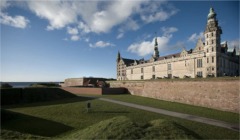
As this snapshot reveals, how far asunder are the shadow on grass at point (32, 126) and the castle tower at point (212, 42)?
1649 inches

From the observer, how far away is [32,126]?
11.9 meters

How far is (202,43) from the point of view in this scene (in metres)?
47.8

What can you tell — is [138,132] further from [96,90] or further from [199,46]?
[199,46]

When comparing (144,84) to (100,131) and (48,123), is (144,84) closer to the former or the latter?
(48,123)

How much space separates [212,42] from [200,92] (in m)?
26.3

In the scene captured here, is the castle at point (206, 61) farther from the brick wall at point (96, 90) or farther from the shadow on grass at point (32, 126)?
the shadow on grass at point (32, 126)

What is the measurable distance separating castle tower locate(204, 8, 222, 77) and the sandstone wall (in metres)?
19.6

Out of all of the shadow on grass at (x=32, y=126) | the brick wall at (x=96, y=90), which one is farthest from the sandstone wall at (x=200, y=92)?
the shadow on grass at (x=32, y=126)

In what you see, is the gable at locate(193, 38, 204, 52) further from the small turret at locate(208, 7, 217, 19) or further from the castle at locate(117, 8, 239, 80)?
the small turret at locate(208, 7, 217, 19)

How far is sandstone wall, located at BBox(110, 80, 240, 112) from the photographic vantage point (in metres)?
19.0

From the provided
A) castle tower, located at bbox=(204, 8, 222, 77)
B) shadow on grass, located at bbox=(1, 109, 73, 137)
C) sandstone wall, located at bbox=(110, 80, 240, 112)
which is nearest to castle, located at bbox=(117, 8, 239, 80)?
castle tower, located at bbox=(204, 8, 222, 77)

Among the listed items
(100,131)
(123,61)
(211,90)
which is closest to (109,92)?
(211,90)

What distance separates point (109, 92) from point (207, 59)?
28.2 metres

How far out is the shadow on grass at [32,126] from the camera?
10.7 metres
